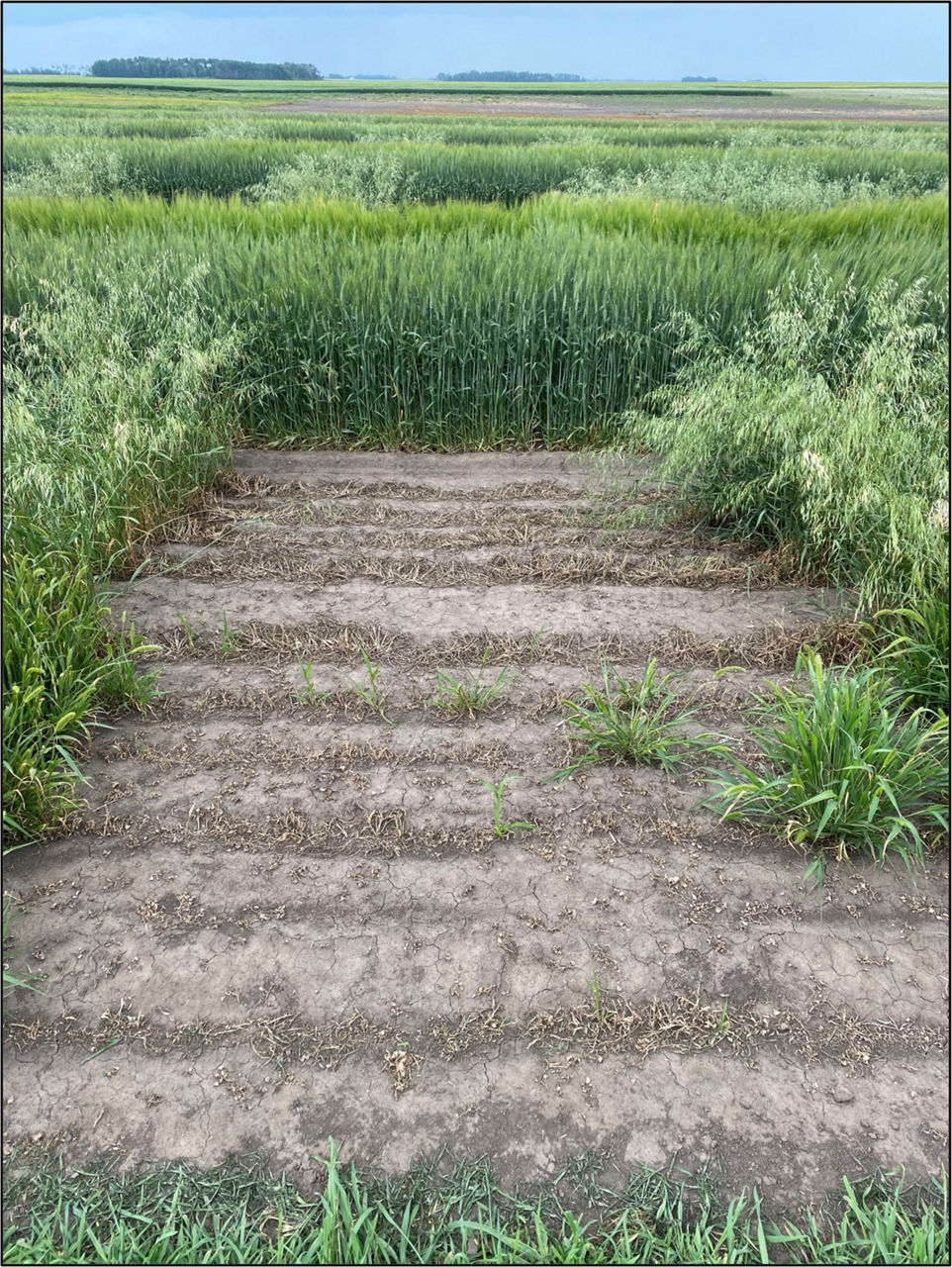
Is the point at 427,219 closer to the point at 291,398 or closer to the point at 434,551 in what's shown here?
the point at 291,398

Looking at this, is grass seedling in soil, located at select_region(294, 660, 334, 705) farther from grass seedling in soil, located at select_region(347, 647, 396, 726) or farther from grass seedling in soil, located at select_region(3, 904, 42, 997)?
grass seedling in soil, located at select_region(3, 904, 42, 997)

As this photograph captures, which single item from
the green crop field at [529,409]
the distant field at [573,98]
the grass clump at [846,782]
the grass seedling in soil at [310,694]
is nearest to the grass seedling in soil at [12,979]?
the green crop field at [529,409]

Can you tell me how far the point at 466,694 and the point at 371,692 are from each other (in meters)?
0.36

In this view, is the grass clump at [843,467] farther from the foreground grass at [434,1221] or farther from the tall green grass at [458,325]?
the foreground grass at [434,1221]

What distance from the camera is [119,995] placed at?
207 centimetres

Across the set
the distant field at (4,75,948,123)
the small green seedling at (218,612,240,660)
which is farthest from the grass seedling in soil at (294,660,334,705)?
the distant field at (4,75,948,123)

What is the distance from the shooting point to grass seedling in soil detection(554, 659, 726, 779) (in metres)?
2.75

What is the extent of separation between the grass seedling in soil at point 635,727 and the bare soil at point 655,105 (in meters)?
37.3

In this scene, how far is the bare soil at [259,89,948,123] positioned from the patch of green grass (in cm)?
3874

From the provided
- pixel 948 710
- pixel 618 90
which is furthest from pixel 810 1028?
pixel 618 90

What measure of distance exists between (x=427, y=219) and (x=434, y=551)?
167 inches

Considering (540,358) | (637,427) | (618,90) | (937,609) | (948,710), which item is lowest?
(948,710)

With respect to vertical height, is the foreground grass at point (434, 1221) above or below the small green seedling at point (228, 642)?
below

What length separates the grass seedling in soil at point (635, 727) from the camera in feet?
9.02
